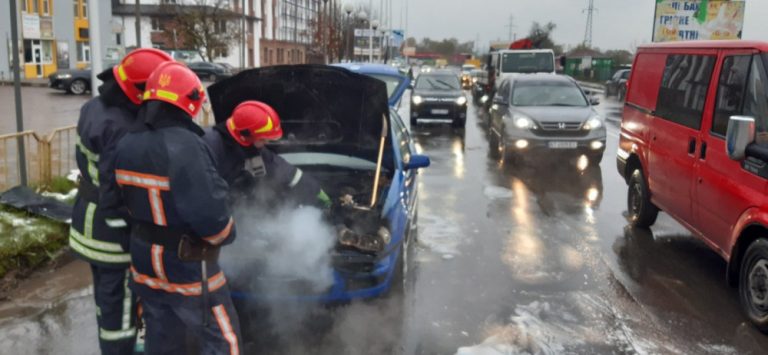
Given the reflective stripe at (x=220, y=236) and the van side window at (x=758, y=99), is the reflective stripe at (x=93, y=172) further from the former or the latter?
the van side window at (x=758, y=99)

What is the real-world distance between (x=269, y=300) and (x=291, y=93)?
1910 millimetres

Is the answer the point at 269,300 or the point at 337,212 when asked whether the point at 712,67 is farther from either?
the point at 269,300

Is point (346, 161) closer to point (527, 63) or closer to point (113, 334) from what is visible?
point (113, 334)

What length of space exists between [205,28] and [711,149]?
47.6 metres

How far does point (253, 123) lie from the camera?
4410mm

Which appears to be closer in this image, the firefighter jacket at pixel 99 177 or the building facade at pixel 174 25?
the firefighter jacket at pixel 99 177

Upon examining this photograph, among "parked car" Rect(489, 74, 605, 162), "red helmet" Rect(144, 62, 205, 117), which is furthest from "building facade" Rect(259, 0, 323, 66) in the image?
"red helmet" Rect(144, 62, 205, 117)

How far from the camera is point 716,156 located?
18.8 ft

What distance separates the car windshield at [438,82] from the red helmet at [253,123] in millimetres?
16629

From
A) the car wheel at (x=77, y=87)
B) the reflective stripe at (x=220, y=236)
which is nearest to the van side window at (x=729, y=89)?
the reflective stripe at (x=220, y=236)

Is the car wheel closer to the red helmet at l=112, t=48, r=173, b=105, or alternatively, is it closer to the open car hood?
the open car hood

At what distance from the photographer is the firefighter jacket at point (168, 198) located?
123 inches

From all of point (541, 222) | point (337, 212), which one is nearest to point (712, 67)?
point (541, 222)

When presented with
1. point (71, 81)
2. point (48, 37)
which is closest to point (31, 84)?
point (48, 37)
